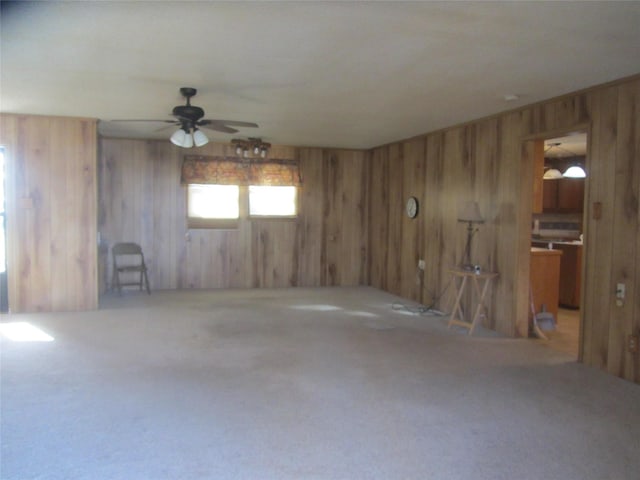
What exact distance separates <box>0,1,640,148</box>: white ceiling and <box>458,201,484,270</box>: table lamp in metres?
0.99

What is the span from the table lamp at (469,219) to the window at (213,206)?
3752 mm

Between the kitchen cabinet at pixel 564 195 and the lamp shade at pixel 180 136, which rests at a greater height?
the lamp shade at pixel 180 136

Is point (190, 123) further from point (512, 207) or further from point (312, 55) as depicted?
point (512, 207)

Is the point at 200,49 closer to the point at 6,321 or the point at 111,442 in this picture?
the point at 111,442

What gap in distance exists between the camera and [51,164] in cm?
556

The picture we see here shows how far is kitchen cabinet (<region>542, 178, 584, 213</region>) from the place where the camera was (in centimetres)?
815

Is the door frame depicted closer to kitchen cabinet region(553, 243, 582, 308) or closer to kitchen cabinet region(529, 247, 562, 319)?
kitchen cabinet region(529, 247, 562, 319)

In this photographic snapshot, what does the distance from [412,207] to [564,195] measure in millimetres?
3450

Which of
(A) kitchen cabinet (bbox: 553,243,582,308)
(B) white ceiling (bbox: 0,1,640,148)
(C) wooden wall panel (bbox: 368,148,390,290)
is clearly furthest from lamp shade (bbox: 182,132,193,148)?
(A) kitchen cabinet (bbox: 553,243,582,308)

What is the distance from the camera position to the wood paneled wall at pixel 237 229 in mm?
7148

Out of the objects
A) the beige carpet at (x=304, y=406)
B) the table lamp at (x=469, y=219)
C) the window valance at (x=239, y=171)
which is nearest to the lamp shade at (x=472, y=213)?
the table lamp at (x=469, y=219)

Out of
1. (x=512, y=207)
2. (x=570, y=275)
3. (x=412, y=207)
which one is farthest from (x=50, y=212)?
(x=570, y=275)

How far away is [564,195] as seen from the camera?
838 cm

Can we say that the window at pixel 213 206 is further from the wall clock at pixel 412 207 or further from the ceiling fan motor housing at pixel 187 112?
the ceiling fan motor housing at pixel 187 112
